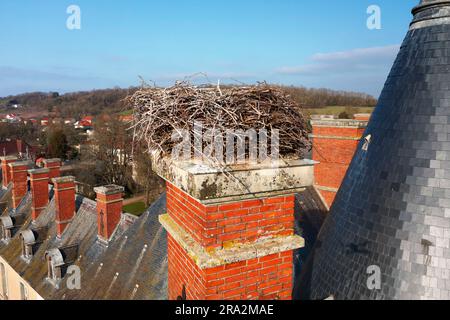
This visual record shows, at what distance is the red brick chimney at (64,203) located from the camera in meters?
14.4

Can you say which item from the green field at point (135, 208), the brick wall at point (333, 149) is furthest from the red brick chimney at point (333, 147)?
the green field at point (135, 208)

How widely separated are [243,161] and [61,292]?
1141 centimetres

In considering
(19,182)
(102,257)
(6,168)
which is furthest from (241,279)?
(6,168)

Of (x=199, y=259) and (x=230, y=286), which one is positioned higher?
(x=199, y=259)

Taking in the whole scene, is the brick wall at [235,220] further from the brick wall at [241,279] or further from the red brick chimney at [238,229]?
the brick wall at [241,279]

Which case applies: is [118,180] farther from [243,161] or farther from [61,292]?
[243,161]

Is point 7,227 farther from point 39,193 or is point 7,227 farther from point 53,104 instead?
point 53,104

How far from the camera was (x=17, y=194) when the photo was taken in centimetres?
1947

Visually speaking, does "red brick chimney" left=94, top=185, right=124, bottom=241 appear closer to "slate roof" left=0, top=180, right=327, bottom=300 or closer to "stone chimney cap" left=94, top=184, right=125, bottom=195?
"stone chimney cap" left=94, top=184, right=125, bottom=195

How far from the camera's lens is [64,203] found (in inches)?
584

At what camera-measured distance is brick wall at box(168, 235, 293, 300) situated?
2895 mm

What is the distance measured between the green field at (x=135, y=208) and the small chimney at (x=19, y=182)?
14.2 meters

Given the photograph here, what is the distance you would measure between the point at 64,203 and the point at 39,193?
9.68 ft
